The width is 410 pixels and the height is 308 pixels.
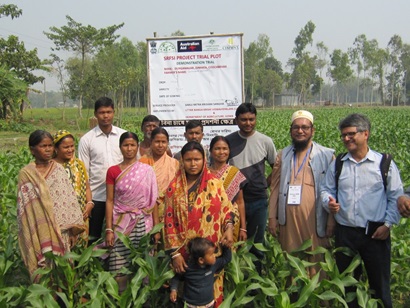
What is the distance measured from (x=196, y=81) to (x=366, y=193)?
305cm

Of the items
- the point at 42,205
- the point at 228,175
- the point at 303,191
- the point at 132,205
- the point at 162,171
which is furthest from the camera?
the point at 162,171

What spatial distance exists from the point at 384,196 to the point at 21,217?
9.41 ft

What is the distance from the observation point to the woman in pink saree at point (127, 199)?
141 inches

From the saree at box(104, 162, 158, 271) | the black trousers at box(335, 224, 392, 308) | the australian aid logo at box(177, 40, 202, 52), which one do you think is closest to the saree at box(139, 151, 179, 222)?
the saree at box(104, 162, 158, 271)

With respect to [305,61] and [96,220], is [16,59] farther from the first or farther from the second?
[305,61]

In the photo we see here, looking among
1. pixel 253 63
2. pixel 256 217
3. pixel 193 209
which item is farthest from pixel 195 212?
pixel 253 63

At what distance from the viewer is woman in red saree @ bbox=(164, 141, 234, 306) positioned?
311 cm

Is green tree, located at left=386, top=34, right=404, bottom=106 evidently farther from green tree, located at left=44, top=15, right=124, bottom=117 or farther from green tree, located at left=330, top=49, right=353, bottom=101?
green tree, located at left=44, top=15, right=124, bottom=117

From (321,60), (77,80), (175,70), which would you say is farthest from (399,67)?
(175,70)

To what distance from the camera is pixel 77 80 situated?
27.0 metres

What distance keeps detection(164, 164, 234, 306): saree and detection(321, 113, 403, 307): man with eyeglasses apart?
824 millimetres

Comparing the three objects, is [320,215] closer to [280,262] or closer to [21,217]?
[280,262]

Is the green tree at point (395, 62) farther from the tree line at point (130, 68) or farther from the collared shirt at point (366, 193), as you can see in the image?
the collared shirt at point (366, 193)

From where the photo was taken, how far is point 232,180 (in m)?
3.50
